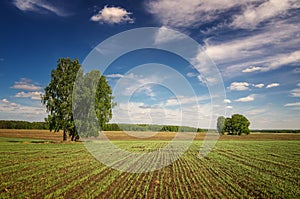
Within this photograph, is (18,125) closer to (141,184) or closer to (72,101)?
(72,101)

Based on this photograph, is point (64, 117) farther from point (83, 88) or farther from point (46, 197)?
point (46, 197)

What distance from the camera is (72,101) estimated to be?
4122 centimetres

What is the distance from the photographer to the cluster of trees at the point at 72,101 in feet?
132

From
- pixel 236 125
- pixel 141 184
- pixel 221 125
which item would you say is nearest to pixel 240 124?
pixel 236 125

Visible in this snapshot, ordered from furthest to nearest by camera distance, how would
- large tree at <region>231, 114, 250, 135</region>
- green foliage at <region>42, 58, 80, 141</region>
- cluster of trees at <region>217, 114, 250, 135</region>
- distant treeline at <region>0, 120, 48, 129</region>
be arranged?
distant treeline at <region>0, 120, 48, 129</region>, cluster of trees at <region>217, 114, 250, 135</region>, large tree at <region>231, 114, 250, 135</region>, green foliage at <region>42, 58, 80, 141</region>

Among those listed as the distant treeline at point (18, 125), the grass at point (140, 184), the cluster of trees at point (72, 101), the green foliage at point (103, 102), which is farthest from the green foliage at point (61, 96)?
the distant treeline at point (18, 125)

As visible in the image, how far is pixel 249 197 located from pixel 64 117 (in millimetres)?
35402

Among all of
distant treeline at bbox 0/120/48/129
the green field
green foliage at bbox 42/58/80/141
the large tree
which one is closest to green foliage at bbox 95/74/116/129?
green foliage at bbox 42/58/80/141

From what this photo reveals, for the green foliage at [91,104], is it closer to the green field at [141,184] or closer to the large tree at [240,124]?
the green field at [141,184]

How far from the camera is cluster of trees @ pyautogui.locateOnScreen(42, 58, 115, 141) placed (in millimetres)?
40344

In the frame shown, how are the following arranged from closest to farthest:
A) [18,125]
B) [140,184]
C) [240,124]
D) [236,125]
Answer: [140,184] < [236,125] < [240,124] < [18,125]

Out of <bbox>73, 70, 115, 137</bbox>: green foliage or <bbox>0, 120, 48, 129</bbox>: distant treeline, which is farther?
<bbox>0, 120, 48, 129</bbox>: distant treeline

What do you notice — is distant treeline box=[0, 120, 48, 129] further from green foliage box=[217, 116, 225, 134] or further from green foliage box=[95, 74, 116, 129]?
green foliage box=[95, 74, 116, 129]

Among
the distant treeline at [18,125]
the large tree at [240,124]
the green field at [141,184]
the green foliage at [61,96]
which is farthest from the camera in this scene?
the distant treeline at [18,125]
